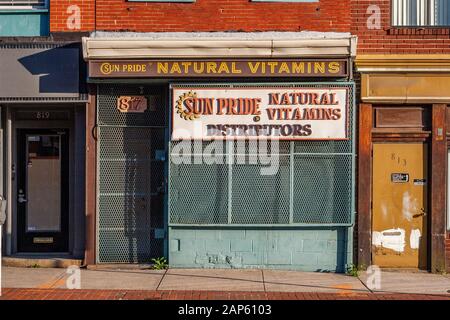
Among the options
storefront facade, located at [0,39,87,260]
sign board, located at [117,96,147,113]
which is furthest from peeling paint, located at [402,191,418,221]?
storefront facade, located at [0,39,87,260]

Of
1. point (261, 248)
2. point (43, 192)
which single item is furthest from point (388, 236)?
point (43, 192)

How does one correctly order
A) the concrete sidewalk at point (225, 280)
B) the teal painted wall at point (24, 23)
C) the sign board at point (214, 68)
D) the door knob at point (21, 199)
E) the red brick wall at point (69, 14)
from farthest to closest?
the door knob at point (21, 199)
the teal painted wall at point (24, 23)
the red brick wall at point (69, 14)
the sign board at point (214, 68)
the concrete sidewalk at point (225, 280)

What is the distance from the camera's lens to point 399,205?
435 inches

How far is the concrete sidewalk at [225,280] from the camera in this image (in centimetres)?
950

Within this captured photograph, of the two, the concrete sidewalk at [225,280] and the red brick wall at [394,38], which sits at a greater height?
the red brick wall at [394,38]

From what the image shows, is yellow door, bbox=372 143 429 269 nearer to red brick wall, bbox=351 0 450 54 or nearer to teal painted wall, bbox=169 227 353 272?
teal painted wall, bbox=169 227 353 272

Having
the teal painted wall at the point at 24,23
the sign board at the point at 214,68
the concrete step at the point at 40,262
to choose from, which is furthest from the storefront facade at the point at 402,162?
the teal painted wall at the point at 24,23

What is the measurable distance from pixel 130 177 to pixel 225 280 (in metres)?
2.44

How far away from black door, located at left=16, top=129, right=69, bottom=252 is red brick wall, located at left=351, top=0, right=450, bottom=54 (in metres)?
5.34

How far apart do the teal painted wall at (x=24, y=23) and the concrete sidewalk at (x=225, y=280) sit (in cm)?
388

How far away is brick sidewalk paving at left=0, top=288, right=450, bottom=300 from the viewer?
28.9ft

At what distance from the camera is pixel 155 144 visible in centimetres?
1107

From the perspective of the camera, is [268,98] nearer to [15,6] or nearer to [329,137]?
[329,137]

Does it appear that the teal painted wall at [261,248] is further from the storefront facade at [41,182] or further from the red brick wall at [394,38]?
the red brick wall at [394,38]
